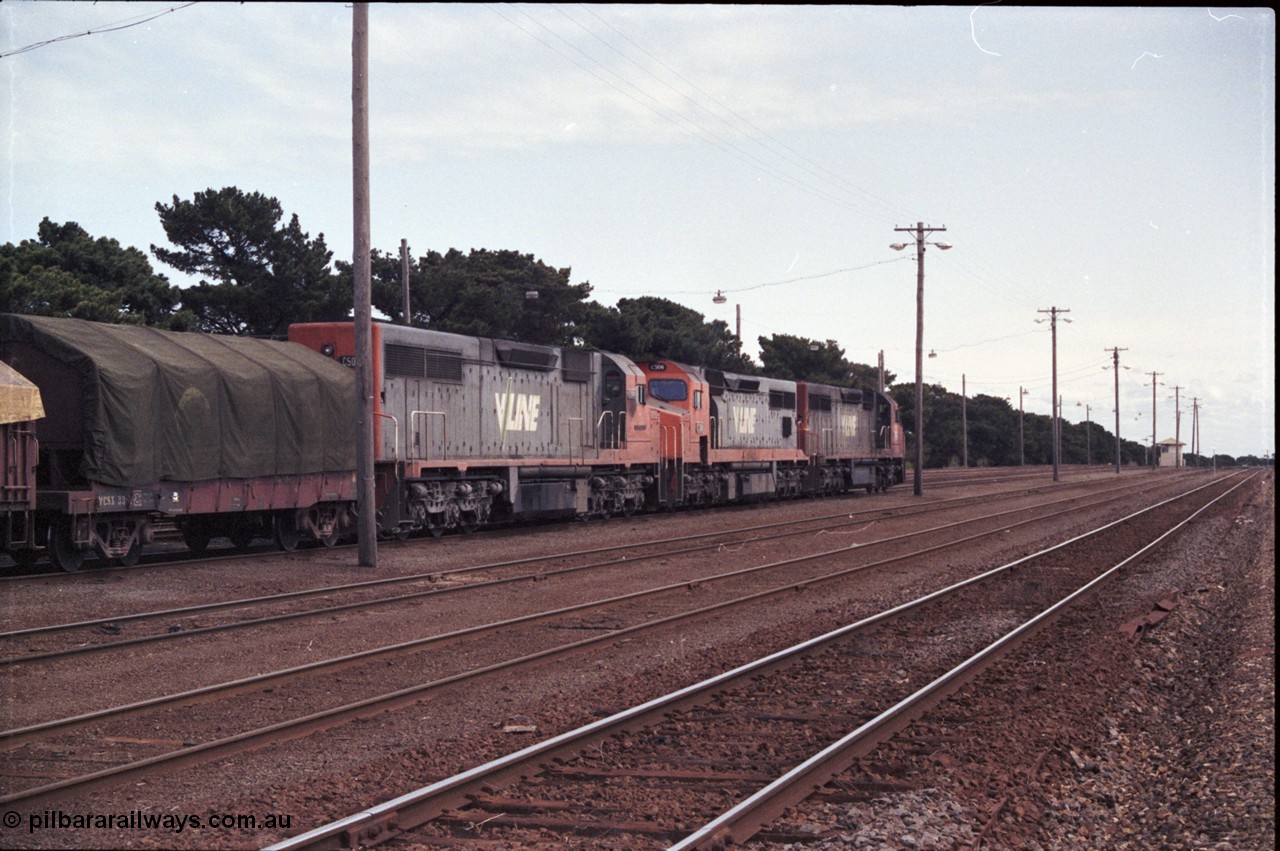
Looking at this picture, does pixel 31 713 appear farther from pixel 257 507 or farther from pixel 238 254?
pixel 238 254

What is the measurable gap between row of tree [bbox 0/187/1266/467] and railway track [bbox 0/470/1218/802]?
16218mm

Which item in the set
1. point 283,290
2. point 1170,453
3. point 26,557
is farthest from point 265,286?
point 1170,453

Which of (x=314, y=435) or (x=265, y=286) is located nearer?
(x=314, y=435)

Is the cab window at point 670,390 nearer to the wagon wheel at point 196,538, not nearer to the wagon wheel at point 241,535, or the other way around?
the wagon wheel at point 241,535

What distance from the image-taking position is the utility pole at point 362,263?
16250 millimetres

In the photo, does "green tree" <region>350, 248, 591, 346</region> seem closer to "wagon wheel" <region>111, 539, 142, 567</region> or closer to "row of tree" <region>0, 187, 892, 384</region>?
"row of tree" <region>0, 187, 892, 384</region>

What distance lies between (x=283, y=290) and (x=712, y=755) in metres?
28.4

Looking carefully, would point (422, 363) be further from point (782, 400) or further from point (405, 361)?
point (782, 400)

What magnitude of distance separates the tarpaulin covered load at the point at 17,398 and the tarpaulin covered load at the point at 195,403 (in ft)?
2.46

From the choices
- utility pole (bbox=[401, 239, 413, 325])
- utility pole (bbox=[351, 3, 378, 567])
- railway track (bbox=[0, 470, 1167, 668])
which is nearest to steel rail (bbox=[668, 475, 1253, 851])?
railway track (bbox=[0, 470, 1167, 668])

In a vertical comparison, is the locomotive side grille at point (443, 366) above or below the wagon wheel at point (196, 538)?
above

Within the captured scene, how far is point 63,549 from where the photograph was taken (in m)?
14.7

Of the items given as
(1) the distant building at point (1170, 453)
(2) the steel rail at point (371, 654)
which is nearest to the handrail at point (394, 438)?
(2) the steel rail at point (371, 654)

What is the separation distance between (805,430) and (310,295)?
51.6ft
